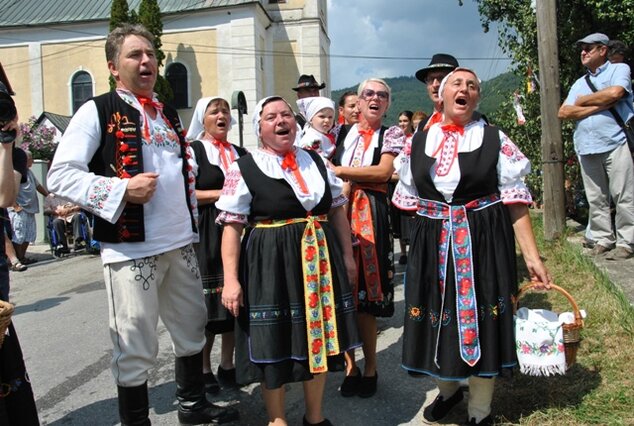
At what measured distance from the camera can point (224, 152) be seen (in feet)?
13.0

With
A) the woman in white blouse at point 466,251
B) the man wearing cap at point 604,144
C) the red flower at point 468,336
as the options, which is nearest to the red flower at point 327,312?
the woman in white blouse at point 466,251

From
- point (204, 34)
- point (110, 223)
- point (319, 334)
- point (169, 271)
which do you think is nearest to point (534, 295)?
point (319, 334)

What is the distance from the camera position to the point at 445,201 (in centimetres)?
305

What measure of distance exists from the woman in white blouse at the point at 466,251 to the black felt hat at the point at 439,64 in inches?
62.1

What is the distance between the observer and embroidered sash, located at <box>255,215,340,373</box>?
2.98m

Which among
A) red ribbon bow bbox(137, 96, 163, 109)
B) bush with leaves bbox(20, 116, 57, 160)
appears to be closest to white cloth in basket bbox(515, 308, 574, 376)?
red ribbon bow bbox(137, 96, 163, 109)

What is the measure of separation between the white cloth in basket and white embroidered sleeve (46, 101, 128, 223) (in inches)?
83.8

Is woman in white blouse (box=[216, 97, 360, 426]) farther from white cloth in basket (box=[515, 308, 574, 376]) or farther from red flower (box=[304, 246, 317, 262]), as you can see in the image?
white cloth in basket (box=[515, 308, 574, 376])

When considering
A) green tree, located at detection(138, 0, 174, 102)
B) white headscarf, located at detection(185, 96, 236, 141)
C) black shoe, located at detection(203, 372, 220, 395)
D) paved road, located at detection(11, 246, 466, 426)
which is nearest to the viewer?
paved road, located at detection(11, 246, 466, 426)

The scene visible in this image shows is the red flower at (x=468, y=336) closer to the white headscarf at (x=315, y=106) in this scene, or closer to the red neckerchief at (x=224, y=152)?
the red neckerchief at (x=224, y=152)

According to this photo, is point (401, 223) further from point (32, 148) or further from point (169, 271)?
point (32, 148)

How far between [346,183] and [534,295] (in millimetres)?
2306

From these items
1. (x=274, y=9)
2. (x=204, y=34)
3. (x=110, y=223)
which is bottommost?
(x=110, y=223)

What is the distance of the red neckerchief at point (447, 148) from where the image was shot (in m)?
3.04
